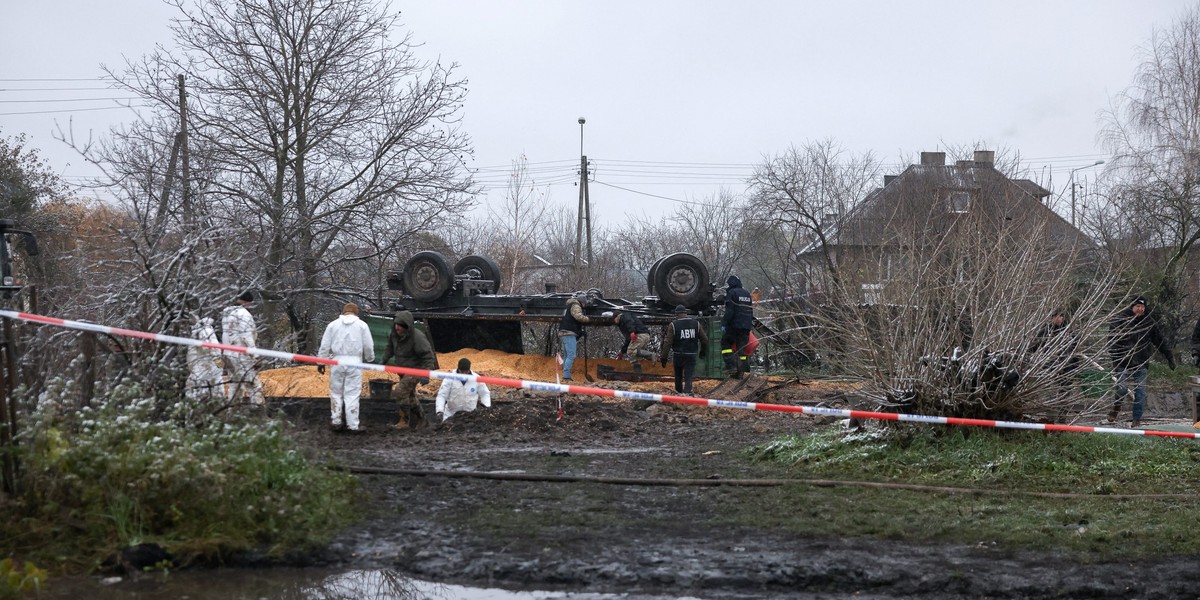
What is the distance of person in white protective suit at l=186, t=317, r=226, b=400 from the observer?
8008 millimetres

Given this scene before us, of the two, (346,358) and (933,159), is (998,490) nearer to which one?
(346,358)

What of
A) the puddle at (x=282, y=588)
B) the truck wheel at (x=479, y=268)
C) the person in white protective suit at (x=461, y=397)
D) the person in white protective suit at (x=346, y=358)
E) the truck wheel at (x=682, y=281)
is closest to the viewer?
the puddle at (x=282, y=588)

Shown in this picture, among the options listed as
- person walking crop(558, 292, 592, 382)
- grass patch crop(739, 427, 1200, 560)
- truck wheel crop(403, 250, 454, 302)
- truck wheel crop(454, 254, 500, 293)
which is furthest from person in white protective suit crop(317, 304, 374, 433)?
truck wheel crop(454, 254, 500, 293)

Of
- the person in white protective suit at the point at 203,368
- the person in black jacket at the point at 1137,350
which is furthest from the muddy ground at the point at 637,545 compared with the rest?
the person in black jacket at the point at 1137,350

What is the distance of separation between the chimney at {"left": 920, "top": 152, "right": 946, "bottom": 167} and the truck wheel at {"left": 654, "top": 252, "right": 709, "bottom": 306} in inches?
435

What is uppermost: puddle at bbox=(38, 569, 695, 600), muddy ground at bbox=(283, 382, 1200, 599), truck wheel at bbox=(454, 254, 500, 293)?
truck wheel at bbox=(454, 254, 500, 293)

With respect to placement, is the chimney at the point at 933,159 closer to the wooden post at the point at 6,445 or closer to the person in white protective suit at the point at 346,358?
the person in white protective suit at the point at 346,358

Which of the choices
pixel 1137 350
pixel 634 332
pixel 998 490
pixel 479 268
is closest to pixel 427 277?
pixel 479 268

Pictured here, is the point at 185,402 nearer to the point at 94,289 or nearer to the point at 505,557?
the point at 505,557

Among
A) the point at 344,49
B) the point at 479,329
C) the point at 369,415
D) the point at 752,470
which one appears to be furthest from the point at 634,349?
the point at 752,470

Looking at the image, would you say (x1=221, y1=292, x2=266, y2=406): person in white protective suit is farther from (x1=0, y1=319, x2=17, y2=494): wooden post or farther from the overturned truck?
the overturned truck

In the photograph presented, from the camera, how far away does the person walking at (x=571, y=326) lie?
61.6 feet

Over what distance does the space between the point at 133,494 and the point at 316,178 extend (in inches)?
599

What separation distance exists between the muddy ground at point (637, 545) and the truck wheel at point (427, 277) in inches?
367
